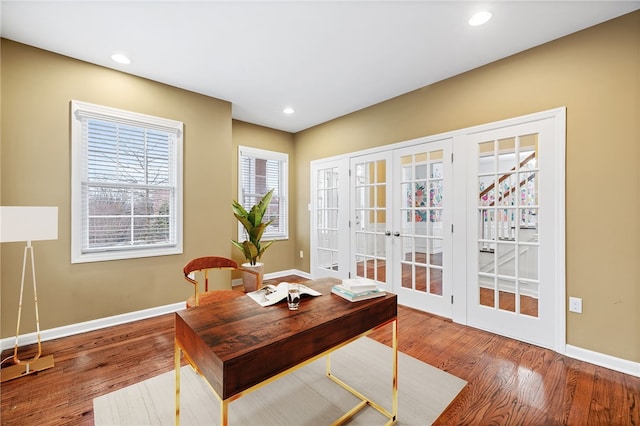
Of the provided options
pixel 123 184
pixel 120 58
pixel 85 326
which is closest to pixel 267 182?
pixel 123 184

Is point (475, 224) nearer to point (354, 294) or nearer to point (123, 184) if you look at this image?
point (354, 294)

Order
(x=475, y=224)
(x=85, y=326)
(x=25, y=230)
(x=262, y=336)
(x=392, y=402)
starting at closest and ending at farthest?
(x=262, y=336), (x=392, y=402), (x=25, y=230), (x=85, y=326), (x=475, y=224)

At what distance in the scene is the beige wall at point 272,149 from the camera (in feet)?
15.3

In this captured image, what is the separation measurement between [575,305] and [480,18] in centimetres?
255

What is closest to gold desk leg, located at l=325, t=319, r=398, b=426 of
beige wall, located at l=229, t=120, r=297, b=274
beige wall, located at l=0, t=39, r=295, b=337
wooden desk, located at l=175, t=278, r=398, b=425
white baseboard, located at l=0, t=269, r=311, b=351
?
wooden desk, located at l=175, t=278, r=398, b=425

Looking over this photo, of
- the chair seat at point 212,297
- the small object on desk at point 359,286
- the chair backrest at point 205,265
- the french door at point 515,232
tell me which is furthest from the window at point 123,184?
the french door at point 515,232

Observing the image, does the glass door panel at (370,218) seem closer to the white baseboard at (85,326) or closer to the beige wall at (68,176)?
the beige wall at (68,176)

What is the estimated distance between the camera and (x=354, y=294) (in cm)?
167

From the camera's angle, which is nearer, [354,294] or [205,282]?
[354,294]

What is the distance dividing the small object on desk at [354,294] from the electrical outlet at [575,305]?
1.91 m

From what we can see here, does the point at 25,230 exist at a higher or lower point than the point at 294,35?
lower

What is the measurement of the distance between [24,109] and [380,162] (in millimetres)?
3855

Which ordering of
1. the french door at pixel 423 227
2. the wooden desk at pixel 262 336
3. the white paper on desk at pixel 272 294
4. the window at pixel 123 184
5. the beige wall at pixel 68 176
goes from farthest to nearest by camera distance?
the french door at pixel 423 227 < the window at pixel 123 184 < the beige wall at pixel 68 176 < the white paper on desk at pixel 272 294 < the wooden desk at pixel 262 336

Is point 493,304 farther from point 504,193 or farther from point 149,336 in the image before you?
point 149,336
